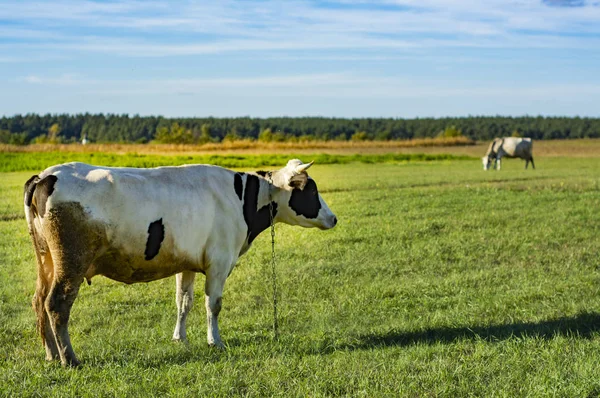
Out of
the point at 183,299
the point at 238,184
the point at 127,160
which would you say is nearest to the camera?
the point at 183,299

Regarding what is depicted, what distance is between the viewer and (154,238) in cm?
791

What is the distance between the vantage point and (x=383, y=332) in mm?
9242

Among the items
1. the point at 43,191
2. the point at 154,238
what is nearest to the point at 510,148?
the point at 154,238

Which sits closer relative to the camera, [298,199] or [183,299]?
[183,299]

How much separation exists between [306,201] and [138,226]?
105 inches

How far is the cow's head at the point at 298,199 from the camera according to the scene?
953 cm

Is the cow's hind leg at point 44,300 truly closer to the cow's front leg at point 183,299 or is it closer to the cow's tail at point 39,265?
the cow's tail at point 39,265

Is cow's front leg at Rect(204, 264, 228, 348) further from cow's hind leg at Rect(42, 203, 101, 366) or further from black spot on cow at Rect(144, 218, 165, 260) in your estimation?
cow's hind leg at Rect(42, 203, 101, 366)

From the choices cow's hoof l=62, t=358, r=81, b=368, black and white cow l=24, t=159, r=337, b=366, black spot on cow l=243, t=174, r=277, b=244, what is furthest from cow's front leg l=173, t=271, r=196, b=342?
cow's hoof l=62, t=358, r=81, b=368

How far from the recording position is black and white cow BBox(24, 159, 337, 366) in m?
7.37

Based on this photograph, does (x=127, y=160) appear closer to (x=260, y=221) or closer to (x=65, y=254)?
(x=260, y=221)

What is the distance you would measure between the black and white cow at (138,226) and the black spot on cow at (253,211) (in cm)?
1

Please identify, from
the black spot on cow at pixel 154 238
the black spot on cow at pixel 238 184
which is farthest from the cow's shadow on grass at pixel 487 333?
the black spot on cow at pixel 154 238

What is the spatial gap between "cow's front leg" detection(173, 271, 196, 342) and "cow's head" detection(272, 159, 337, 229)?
1.49 m
